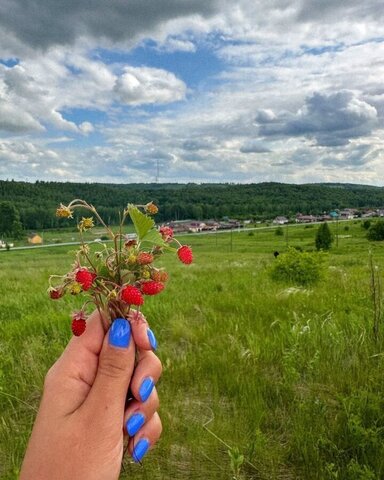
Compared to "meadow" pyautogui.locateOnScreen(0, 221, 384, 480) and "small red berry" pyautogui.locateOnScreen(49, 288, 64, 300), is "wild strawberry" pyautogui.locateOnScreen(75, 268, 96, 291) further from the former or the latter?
"meadow" pyautogui.locateOnScreen(0, 221, 384, 480)

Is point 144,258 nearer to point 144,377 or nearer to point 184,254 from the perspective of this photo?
point 184,254

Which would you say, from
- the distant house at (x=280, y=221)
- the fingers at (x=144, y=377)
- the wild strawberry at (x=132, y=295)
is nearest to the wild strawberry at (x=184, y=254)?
the wild strawberry at (x=132, y=295)

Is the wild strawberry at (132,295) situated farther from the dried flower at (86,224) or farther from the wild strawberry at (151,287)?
the dried flower at (86,224)

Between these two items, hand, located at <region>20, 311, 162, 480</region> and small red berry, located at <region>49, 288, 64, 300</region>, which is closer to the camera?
small red berry, located at <region>49, 288, 64, 300</region>

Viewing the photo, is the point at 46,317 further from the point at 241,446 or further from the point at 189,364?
the point at 241,446

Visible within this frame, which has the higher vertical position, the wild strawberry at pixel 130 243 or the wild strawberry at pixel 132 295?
the wild strawberry at pixel 130 243

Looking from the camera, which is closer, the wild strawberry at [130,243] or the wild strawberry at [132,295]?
the wild strawberry at [132,295]

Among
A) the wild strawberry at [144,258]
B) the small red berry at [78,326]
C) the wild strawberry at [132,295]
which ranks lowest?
the small red berry at [78,326]

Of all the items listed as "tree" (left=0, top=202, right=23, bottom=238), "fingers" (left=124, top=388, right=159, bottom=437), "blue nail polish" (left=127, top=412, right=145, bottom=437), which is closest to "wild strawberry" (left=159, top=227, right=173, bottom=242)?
"fingers" (left=124, top=388, right=159, bottom=437)
